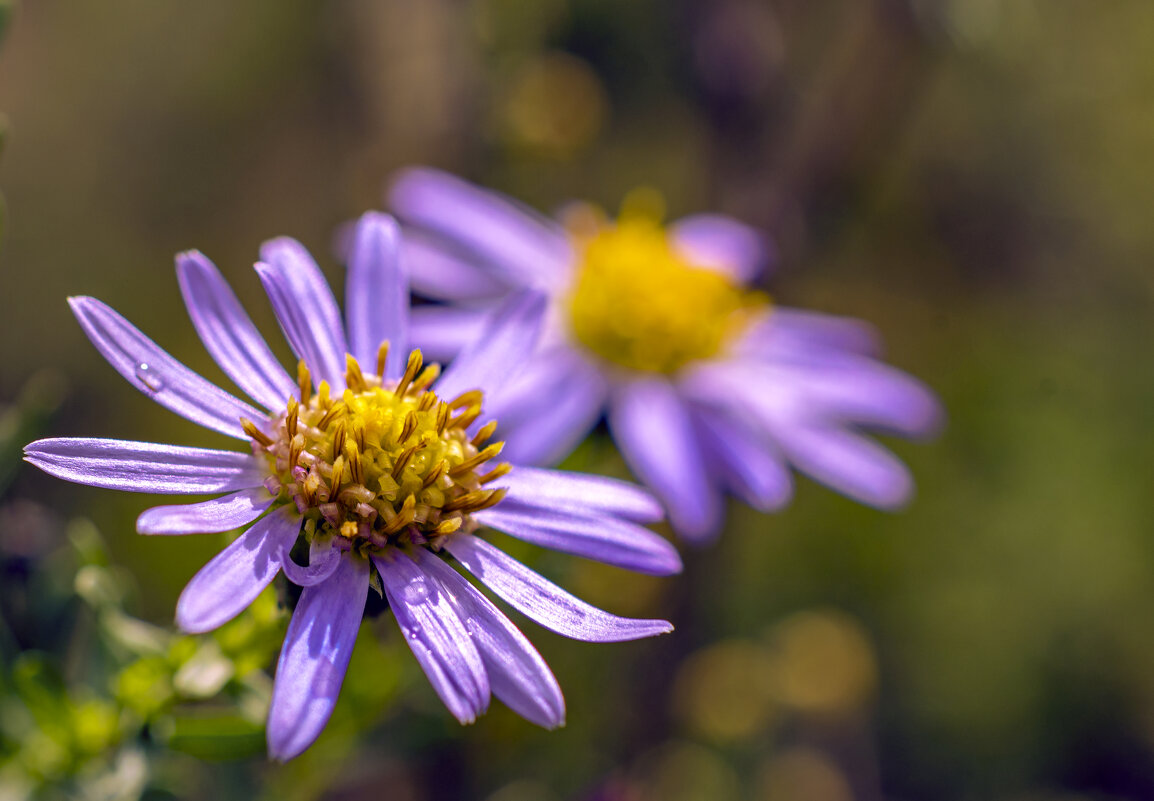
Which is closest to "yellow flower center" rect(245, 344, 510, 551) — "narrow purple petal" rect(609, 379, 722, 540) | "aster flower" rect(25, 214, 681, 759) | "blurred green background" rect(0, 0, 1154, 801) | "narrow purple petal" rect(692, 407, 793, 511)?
"aster flower" rect(25, 214, 681, 759)

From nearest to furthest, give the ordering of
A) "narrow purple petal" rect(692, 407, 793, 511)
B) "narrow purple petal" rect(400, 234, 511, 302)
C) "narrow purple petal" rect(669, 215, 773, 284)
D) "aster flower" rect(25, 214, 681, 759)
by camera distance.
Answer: "aster flower" rect(25, 214, 681, 759)
"narrow purple petal" rect(692, 407, 793, 511)
"narrow purple petal" rect(400, 234, 511, 302)
"narrow purple petal" rect(669, 215, 773, 284)

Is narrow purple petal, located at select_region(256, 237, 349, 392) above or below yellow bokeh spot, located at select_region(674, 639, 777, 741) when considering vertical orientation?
above

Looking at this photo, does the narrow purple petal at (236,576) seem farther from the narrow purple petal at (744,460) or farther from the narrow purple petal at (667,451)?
the narrow purple petal at (744,460)

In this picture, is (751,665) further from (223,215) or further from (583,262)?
(223,215)

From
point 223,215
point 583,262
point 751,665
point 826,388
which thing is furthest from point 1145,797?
point 223,215

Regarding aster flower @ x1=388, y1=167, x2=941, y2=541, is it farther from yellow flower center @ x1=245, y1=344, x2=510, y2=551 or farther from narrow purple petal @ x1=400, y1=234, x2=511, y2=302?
yellow flower center @ x1=245, y1=344, x2=510, y2=551

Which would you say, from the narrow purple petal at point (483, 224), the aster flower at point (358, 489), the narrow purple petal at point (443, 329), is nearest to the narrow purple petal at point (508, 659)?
the aster flower at point (358, 489)

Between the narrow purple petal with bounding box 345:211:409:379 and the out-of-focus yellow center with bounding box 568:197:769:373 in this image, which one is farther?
the out-of-focus yellow center with bounding box 568:197:769:373
